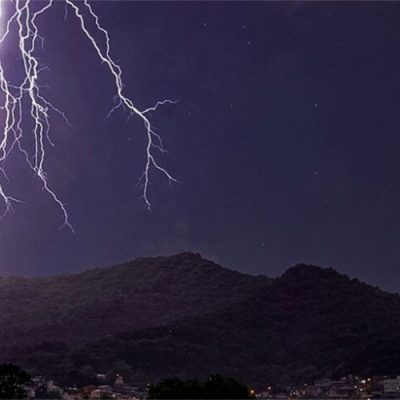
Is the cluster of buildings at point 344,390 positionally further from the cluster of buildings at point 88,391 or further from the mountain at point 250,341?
the cluster of buildings at point 88,391

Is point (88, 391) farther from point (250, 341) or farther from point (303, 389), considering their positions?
point (250, 341)

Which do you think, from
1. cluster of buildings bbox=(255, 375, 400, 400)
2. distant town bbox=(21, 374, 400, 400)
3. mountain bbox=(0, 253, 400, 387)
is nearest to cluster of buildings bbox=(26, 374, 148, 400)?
distant town bbox=(21, 374, 400, 400)

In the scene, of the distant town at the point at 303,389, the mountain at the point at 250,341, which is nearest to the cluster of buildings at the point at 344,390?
the distant town at the point at 303,389

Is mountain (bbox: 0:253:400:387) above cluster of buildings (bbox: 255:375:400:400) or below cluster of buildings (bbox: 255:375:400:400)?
above

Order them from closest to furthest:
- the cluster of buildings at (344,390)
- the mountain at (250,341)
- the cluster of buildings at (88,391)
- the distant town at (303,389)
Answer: the cluster of buildings at (88,391) < the distant town at (303,389) < the cluster of buildings at (344,390) < the mountain at (250,341)

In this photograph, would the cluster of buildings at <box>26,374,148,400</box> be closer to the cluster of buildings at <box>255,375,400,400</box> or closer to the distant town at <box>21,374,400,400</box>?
the distant town at <box>21,374,400,400</box>

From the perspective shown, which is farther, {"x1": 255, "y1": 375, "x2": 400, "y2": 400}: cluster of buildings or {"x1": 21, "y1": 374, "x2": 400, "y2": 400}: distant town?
{"x1": 255, "y1": 375, "x2": 400, "y2": 400}: cluster of buildings

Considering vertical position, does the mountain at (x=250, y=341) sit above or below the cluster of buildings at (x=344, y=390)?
above

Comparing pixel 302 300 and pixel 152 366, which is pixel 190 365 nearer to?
pixel 152 366

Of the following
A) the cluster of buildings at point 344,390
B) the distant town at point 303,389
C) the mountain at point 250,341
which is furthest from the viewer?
the mountain at point 250,341
